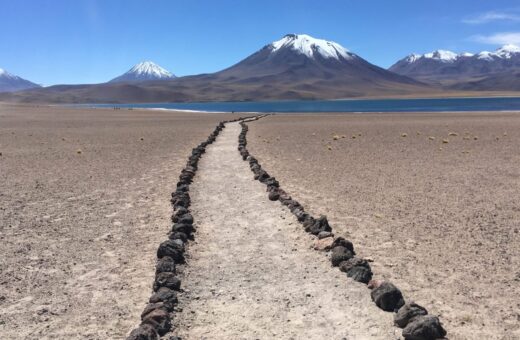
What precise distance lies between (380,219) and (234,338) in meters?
5.28

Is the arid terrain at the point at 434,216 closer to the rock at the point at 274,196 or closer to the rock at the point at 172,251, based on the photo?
the rock at the point at 274,196

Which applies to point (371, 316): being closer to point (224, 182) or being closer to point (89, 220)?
point (89, 220)

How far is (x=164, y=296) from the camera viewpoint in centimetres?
625

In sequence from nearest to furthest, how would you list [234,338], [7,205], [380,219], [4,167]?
1. [234,338]
2. [380,219]
3. [7,205]
4. [4,167]

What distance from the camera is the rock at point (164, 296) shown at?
621 cm

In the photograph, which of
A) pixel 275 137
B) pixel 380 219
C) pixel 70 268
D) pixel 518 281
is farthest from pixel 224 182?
pixel 275 137

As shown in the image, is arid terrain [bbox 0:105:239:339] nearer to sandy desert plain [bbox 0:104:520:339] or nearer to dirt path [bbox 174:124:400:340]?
sandy desert plain [bbox 0:104:520:339]

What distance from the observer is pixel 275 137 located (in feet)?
95.4

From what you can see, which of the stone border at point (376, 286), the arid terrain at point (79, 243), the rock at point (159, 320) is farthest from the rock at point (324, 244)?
the rock at point (159, 320)

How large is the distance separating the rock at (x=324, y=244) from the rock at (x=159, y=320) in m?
3.01

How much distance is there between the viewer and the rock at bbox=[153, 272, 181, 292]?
662cm

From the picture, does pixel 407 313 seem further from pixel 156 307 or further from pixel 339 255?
pixel 156 307

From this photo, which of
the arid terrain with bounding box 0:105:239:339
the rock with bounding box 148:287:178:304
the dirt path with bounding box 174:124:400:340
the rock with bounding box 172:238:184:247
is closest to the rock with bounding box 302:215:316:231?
the dirt path with bounding box 174:124:400:340

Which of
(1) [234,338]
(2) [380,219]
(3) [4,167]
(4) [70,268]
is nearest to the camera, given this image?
(1) [234,338]
